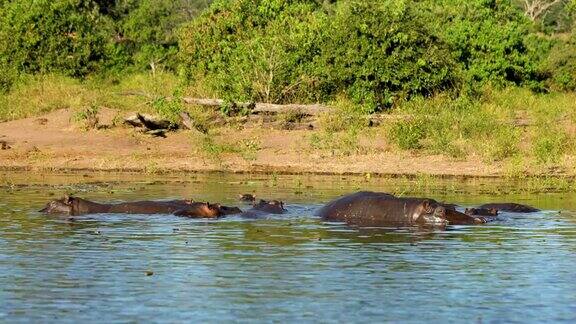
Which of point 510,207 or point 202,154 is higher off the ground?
point 202,154

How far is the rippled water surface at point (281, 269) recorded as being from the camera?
7715mm

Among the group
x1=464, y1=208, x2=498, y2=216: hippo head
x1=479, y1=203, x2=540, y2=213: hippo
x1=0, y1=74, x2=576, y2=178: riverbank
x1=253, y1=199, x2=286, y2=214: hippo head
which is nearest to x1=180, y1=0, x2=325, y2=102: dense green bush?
x1=0, y1=74, x2=576, y2=178: riverbank

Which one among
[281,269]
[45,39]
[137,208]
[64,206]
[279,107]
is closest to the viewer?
[281,269]

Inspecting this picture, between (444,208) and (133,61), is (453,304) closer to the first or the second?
(444,208)

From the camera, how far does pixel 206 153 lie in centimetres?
2056

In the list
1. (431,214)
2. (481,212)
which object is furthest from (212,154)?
(431,214)

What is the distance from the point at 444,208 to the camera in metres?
12.7

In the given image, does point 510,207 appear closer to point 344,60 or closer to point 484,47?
point 344,60

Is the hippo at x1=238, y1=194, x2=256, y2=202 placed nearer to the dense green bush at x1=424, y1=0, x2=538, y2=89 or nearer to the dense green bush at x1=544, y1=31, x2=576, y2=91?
the dense green bush at x1=424, y1=0, x2=538, y2=89

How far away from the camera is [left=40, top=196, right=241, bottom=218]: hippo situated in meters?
13.2

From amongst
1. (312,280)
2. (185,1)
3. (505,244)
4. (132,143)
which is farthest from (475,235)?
(185,1)

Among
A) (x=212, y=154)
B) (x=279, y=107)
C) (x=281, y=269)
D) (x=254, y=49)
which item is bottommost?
(x=281, y=269)

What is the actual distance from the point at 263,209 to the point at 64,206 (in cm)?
234

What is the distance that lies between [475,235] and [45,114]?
48.6 feet
